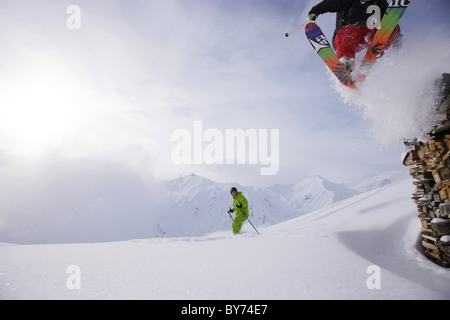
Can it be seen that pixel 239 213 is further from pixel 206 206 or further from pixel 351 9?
pixel 206 206

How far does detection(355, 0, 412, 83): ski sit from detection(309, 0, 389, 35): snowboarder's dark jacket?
6.9 inches

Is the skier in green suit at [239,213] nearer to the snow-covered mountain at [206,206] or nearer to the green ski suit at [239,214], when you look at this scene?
the green ski suit at [239,214]

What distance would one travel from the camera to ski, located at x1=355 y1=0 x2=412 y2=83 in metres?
4.52

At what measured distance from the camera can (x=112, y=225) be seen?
88.6 metres

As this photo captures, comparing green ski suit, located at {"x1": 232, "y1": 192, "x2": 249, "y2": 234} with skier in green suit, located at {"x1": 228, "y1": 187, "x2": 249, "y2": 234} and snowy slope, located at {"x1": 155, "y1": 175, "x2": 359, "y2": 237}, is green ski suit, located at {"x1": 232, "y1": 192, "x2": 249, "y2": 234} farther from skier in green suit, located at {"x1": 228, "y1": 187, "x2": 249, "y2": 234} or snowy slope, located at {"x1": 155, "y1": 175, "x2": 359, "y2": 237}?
snowy slope, located at {"x1": 155, "y1": 175, "x2": 359, "y2": 237}

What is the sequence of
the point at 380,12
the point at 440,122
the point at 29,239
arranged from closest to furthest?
the point at 440,122 → the point at 380,12 → the point at 29,239

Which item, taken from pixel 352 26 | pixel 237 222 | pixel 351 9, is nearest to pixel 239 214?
pixel 237 222

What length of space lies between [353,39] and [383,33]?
24.3 inches

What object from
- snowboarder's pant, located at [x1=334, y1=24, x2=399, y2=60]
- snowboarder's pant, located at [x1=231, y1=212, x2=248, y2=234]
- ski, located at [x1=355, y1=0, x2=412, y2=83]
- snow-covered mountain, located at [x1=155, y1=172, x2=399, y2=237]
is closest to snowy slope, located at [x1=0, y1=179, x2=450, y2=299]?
snowboarder's pant, located at [x1=231, y1=212, x2=248, y2=234]
